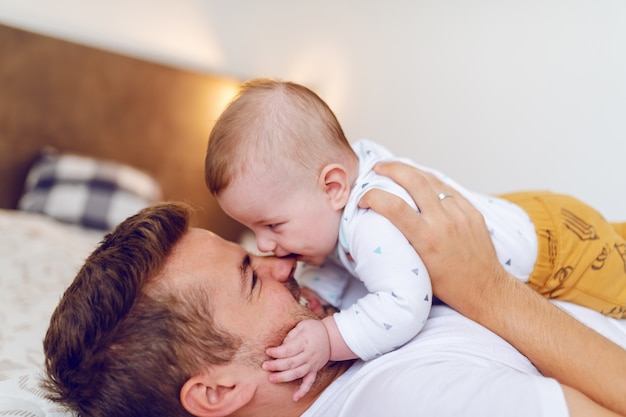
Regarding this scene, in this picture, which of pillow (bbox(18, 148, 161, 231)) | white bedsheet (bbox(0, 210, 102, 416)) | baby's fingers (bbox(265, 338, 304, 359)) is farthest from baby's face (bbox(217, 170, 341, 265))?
pillow (bbox(18, 148, 161, 231))

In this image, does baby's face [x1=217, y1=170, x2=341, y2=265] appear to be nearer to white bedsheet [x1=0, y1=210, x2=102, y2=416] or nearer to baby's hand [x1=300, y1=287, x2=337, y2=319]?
baby's hand [x1=300, y1=287, x2=337, y2=319]

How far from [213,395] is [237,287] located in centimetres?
20

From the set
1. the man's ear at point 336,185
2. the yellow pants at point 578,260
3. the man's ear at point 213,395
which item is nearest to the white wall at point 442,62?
the yellow pants at point 578,260

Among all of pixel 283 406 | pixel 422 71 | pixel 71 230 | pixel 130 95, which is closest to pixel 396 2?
pixel 422 71

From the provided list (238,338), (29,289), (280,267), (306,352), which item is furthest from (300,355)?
(29,289)

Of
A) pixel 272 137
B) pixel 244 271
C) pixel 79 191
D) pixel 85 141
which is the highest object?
pixel 272 137

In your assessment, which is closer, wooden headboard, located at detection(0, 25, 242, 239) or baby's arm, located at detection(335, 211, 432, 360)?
baby's arm, located at detection(335, 211, 432, 360)

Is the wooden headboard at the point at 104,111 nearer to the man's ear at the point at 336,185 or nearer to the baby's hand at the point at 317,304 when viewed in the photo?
the baby's hand at the point at 317,304

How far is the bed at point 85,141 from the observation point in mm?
2451

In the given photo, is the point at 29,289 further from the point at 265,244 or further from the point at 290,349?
the point at 290,349

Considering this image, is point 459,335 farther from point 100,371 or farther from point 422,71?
point 422,71

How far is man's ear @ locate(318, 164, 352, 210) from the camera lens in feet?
3.41

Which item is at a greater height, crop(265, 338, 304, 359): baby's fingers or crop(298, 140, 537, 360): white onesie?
crop(298, 140, 537, 360): white onesie

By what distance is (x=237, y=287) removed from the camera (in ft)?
3.21
